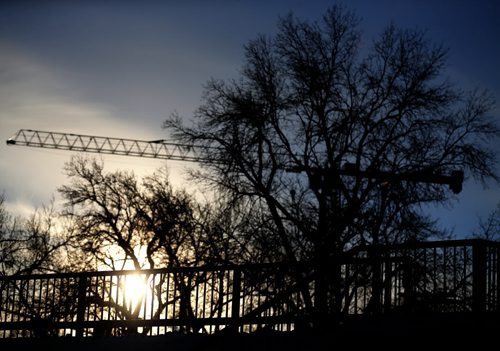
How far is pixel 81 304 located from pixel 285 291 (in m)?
3.96

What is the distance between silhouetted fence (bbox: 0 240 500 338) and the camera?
11.4m

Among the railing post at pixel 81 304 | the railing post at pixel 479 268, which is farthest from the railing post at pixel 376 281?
the railing post at pixel 81 304

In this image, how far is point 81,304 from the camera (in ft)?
44.7

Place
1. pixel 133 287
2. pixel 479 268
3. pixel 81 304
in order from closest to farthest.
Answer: pixel 479 268
pixel 81 304
pixel 133 287

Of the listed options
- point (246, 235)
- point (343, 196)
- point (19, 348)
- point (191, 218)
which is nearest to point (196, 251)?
point (191, 218)

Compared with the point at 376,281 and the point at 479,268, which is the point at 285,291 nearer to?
the point at 376,281

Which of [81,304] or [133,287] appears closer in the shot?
[81,304]

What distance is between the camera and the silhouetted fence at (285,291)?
11.4 meters

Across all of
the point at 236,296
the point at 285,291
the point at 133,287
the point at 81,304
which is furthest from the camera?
the point at 133,287

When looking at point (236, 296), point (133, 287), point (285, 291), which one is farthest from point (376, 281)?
point (133, 287)

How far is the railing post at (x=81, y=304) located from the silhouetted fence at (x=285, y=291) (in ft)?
0.06

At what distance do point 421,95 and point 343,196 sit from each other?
5.32 m

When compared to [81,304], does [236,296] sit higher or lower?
higher

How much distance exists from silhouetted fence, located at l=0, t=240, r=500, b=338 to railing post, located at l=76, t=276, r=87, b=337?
0.06 ft
